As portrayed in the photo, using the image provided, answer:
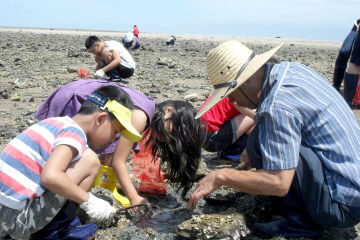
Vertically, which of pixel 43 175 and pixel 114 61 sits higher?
pixel 43 175

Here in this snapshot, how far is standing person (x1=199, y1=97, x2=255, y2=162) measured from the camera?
3.92m

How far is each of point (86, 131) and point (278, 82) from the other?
102 cm

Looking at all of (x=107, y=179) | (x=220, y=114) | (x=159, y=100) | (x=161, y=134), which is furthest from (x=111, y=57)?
(x=161, y=134)

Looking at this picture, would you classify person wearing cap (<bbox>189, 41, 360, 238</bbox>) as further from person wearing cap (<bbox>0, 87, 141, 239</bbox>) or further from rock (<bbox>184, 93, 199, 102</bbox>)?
rock (<bbox>184, 93, 199, 102</bbox>)

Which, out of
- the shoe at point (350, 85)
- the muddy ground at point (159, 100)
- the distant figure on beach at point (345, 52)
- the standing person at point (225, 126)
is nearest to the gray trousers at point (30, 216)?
the muddy ground at point (159, 100)

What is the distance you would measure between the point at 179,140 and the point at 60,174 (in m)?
1.05

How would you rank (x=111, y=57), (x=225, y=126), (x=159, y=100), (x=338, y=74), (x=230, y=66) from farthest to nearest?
(x=338, y=74) < (x=159, y=100) < (x=111, y=57) < (x=225, y=126) < (x=230, y=66)

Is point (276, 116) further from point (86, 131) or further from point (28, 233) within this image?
point (28, 233)

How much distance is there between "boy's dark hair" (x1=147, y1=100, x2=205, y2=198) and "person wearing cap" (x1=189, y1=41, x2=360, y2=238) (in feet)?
1.96

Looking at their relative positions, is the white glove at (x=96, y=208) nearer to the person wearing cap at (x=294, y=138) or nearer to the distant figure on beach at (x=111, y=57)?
the person wearing cap at (x=294, y=138)

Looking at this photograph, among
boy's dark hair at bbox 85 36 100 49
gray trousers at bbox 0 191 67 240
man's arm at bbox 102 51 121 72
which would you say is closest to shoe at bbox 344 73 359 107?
man's arm at bbox 102 51 121 72

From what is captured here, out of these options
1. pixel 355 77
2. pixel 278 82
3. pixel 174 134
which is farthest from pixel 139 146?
pixel 355 77

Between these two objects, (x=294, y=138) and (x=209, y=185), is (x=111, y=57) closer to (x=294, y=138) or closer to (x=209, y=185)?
(x=209, y=185)

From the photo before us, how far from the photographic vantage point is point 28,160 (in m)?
2.27
